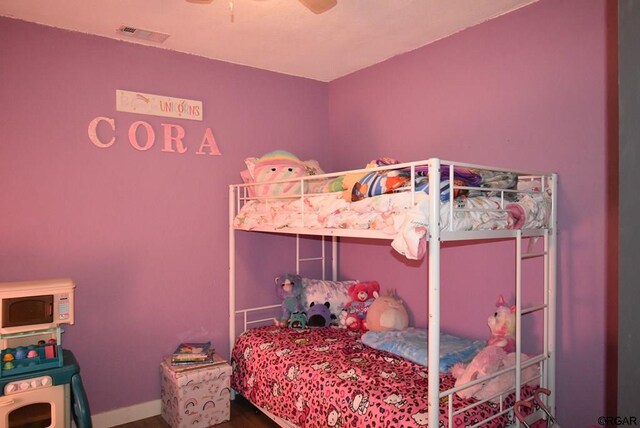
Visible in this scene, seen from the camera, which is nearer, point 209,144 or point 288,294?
point 209,144

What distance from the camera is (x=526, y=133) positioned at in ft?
8.34

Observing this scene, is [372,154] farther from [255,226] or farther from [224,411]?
[224,411]

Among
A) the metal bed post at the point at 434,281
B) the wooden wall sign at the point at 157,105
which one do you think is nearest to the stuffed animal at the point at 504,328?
the metal bed post at the point at 434,281

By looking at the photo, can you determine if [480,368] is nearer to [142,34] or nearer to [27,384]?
[27,384]

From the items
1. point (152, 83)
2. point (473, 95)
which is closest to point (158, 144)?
point (152, 83)

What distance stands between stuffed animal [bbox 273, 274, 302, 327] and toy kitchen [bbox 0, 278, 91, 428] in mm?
1462

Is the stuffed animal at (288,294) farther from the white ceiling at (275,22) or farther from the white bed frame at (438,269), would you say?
the white ceiling at (275,22)

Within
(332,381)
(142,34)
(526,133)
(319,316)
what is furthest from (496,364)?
(142,34)

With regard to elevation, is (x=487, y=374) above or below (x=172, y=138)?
below

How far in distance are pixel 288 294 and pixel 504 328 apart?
1651 mm

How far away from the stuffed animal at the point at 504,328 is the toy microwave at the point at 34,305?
2286mm

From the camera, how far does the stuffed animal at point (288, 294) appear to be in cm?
345

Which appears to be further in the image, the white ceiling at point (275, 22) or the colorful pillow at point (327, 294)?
the colorful pillow at point (327, 294)

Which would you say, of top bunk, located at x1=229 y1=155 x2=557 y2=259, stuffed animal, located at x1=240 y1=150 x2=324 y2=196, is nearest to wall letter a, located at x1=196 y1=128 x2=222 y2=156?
stuffed animal, located at x1=240 y1=150 x2=324 y2=196
